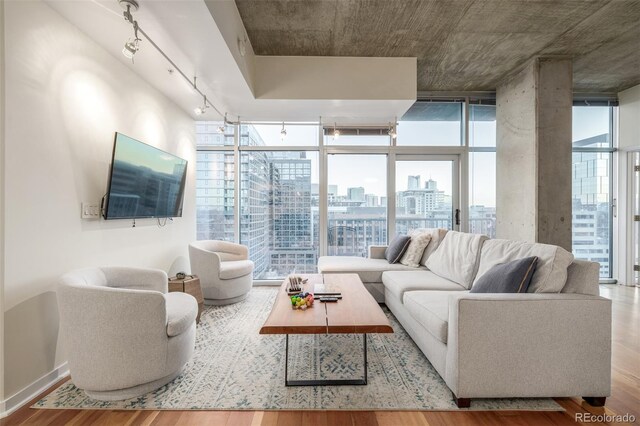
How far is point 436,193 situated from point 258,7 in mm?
3642

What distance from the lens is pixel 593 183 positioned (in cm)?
488

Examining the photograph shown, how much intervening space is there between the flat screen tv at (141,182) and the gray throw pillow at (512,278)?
3029 millimetres

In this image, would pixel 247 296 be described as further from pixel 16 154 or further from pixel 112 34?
pixel 112 34

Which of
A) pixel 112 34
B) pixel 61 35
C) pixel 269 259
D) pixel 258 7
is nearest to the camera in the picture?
pixel 61 35

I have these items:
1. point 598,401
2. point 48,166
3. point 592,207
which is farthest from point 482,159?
point 48,166

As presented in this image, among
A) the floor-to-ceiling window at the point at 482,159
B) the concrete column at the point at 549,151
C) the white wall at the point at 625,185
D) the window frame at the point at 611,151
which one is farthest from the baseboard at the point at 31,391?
the white wall at the point at 625,185

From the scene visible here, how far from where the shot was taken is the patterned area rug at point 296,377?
1814 millimetres

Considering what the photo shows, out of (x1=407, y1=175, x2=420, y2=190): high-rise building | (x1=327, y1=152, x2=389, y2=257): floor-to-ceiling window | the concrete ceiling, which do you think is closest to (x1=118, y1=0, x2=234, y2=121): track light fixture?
the concrete ceiling

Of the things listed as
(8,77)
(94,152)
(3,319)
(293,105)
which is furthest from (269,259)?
(8,77)

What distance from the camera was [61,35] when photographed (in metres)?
2.17

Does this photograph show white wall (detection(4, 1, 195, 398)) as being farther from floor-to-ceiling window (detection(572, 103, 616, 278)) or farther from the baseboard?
floor-to-ceiling window (detection(572, 103, 616, 278))

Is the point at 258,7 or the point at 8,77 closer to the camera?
the point at 8,77

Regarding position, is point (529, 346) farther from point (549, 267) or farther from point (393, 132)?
point (393, 132)

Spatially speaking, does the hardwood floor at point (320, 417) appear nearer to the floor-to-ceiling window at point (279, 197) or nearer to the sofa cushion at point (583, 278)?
the sofa cushion at point (583, 278)
